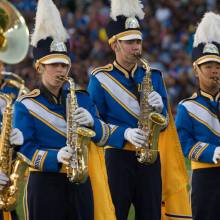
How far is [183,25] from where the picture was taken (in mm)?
19875

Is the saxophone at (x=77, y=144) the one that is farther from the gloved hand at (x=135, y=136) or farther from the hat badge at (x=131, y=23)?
the hat badge at (x=131, y=23)

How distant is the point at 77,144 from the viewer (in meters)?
7.40

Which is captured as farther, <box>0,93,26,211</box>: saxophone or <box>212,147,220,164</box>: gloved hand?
<box>212,147,220,164</box>: gloved hand

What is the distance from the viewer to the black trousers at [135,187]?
26.5 ft

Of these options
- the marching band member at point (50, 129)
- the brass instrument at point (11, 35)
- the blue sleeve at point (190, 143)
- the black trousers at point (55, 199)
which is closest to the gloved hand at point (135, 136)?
the marching band member at point (50, 129)

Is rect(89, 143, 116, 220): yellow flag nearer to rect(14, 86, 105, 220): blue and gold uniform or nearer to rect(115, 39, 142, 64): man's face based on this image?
rect(14, 86, 105, 220): blue and gold uniform

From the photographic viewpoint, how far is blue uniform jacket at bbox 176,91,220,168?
826 centimetres

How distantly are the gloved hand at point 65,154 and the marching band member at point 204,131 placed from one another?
1277mm

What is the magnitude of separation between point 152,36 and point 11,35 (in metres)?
11.8

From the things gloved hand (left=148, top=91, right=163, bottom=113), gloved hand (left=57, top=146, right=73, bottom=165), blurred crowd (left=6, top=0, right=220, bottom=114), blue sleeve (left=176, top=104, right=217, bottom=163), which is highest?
blurred crowd (left=6, top=0, right=220, bottom=114)

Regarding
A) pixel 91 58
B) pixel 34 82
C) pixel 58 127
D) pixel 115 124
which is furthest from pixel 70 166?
pixel 91 58

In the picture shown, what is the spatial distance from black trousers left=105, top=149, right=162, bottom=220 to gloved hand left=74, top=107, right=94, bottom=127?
0.73m

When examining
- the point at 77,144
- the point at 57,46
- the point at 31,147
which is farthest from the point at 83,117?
the point at 57,46

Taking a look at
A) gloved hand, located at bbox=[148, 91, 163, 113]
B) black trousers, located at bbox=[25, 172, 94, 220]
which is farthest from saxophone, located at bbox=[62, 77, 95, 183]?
gloved hand, located at bbox=[148, 91, 163, 113]
